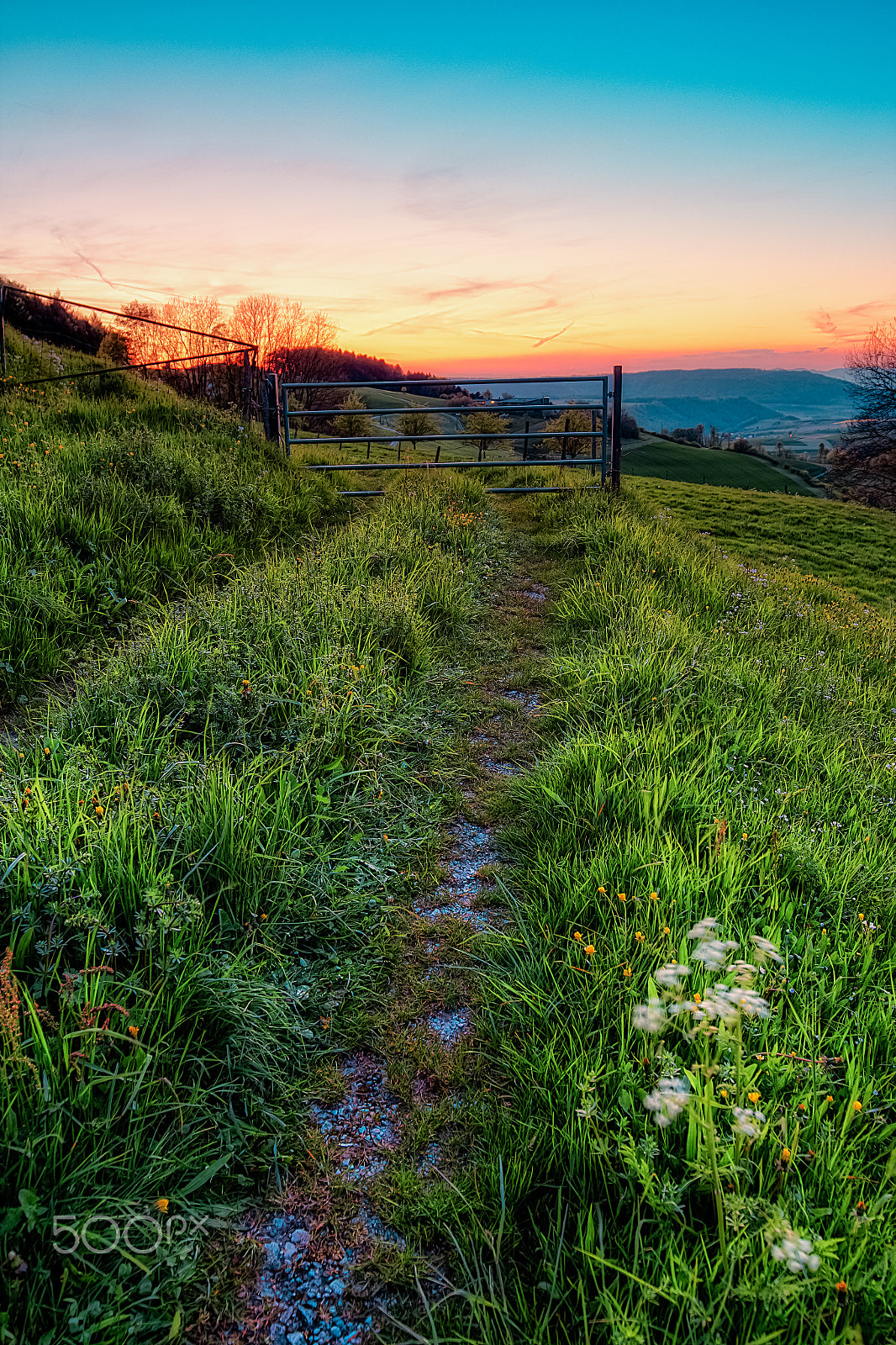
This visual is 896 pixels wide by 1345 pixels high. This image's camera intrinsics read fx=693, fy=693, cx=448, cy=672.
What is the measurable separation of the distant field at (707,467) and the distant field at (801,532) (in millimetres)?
36055

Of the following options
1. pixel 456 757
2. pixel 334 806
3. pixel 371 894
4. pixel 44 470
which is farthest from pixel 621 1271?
pixel 44 470

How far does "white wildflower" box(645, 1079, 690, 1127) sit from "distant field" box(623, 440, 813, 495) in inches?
2325

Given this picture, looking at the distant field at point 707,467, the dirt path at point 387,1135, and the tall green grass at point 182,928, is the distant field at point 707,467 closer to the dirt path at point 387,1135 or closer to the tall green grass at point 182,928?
the tall green grass at point 182,928

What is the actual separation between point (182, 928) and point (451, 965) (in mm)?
1072

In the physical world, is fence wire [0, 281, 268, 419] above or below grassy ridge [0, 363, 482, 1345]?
above

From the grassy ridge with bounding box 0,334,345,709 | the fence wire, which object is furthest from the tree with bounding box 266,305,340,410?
the grassy ridge with bounding box 0,334,345,709

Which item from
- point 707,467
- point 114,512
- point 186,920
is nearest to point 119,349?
point 114,512

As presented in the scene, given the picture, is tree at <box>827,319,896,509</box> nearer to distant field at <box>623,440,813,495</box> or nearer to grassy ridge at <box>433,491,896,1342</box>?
distant field at <box>623,440,813,495</box>

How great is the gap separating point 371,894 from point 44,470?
640 centimetres

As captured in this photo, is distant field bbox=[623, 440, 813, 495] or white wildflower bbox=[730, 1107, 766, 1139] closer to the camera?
white wildflower bbox=[730, 1107, 766, 1139]

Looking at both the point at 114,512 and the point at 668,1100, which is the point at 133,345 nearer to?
the point at 114,512

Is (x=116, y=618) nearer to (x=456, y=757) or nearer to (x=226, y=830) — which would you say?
(x=456, y=757)

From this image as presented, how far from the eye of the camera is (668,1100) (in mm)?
1706

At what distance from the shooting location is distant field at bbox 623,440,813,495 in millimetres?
59469
